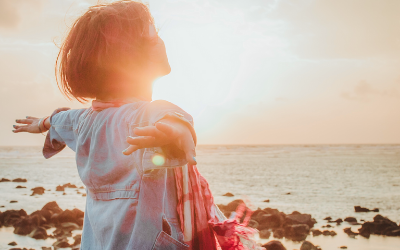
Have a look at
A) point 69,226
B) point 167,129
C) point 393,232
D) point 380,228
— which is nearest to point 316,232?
point 380,228

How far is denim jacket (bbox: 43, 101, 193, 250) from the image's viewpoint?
3.79 feet

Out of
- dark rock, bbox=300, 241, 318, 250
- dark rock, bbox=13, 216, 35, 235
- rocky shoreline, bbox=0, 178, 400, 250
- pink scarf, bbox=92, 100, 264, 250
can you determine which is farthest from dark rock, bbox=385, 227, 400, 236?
dark rock, bbox=13, 216, 35, 235

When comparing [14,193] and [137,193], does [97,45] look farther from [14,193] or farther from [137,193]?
[14,193]

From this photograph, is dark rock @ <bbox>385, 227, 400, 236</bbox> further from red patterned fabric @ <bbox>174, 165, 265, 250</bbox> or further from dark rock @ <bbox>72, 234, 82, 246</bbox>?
red patterned fabric @ <bbox>174, 165, 265, 250</bbox>

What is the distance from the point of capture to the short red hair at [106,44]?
1416mm

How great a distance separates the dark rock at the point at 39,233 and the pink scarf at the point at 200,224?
18.6 ft

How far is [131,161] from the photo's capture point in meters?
1.23

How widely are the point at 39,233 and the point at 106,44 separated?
5.81m

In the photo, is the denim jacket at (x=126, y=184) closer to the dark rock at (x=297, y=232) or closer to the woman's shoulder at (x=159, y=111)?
the woman's shoulder at (x=159, y=111)

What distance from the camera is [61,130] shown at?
68.9 inches

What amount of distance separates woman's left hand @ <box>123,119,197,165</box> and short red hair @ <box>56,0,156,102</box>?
1.78ft

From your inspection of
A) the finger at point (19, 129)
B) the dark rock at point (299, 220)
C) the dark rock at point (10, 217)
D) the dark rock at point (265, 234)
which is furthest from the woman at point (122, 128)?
the dark rock at point (10, 217)

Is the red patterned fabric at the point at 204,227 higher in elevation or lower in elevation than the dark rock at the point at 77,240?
higher

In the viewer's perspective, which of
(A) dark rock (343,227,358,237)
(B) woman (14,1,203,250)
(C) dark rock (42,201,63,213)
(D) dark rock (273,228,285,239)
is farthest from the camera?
(C) dark rock (42,201,63,213)
